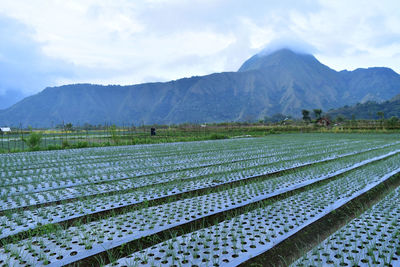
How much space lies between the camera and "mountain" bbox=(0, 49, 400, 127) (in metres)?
102

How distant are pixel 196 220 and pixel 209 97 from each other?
370 ft

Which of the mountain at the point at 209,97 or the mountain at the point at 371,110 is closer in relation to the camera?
the mountain at the point at 371,110

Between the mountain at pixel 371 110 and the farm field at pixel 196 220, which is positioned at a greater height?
the mountain at pixel 371 110

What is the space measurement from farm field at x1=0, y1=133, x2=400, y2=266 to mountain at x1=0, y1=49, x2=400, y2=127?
297 ft

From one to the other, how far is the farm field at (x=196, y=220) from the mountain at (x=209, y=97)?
90573 mm

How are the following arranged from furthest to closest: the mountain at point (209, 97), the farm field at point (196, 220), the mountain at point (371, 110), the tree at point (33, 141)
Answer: the mountain at point (209, 97)
the mountain at point (371, 110)
the tree at point (33, 141)
the farm field at point (196, 220)

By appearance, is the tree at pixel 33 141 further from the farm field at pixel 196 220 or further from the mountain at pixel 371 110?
the mountain at pixel 371 110

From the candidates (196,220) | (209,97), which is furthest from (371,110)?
(196,220)

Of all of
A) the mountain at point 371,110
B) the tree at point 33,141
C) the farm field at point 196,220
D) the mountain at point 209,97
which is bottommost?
the farm field at point 196,220

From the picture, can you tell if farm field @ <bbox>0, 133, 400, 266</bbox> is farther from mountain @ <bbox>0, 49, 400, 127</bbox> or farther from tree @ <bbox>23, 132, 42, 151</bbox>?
mountain @ <bbox>0, 49, 400, 127</bbox>

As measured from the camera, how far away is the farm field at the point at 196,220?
7.98ft

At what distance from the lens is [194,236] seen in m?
2.80

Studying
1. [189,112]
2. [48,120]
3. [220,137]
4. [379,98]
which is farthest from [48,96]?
[379,98]

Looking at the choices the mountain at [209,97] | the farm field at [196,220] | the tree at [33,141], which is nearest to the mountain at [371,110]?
the mountain at [209,97]
